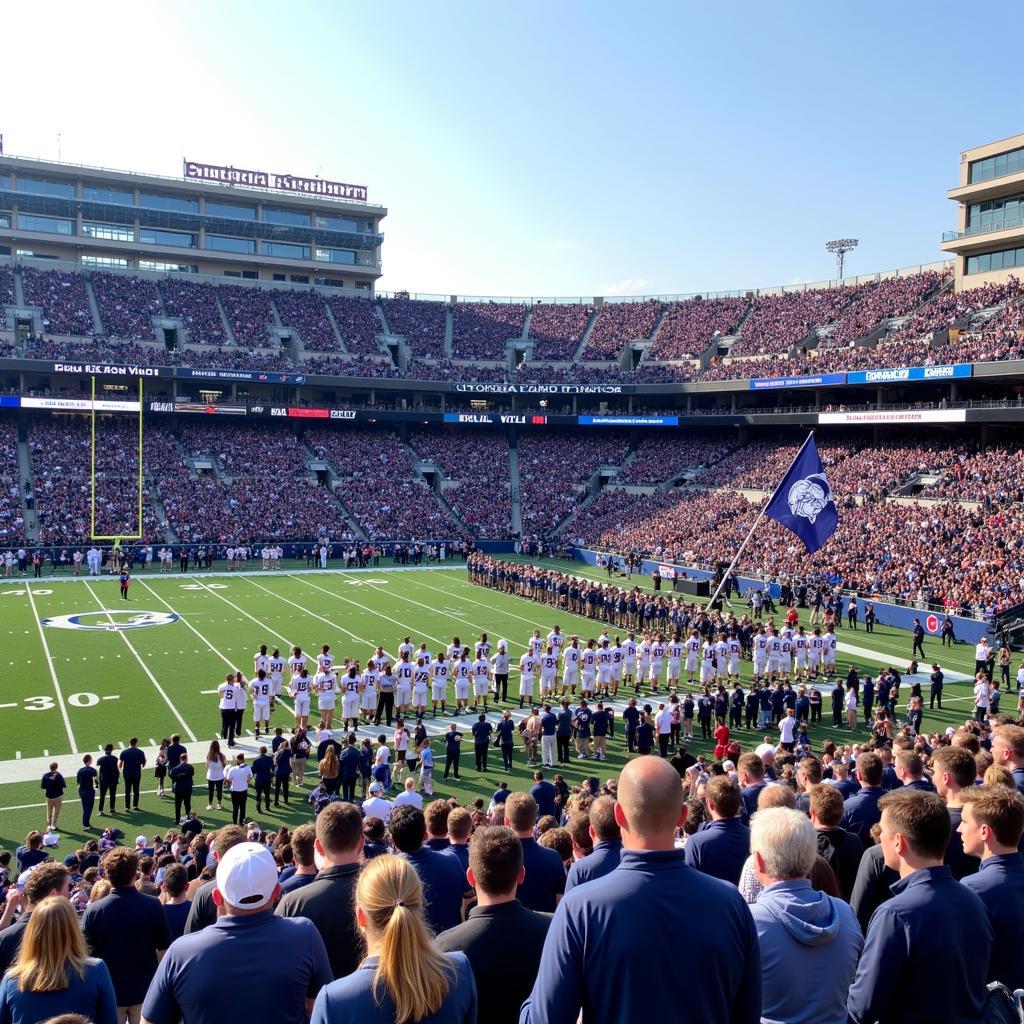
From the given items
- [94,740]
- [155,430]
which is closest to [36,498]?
[155,430]

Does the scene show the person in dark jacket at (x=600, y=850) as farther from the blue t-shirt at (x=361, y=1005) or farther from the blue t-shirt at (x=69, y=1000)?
the blue t-shirt at (x=69, y=1000)

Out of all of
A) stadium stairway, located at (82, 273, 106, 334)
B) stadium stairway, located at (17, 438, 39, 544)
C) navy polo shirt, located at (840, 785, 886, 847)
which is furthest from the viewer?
stadium stairway, located at (82, 273, 106, 334)

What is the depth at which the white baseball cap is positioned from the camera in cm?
315

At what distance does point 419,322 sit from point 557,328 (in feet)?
29.7

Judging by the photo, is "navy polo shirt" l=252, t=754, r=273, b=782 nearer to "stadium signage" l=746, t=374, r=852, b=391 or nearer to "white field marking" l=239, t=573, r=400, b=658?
"white field marking" l=239, t=573, r=400, b=658

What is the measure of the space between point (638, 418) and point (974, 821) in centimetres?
4940

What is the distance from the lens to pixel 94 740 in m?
16.4

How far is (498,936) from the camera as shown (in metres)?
3.31

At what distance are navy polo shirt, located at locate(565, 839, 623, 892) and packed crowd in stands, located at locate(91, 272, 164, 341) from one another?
2027 inches

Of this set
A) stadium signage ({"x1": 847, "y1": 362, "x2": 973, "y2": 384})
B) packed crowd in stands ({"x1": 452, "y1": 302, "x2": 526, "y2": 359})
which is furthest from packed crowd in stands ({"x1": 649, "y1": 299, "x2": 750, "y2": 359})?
stadium signage ({"x1": 847, "y1": 362, "x2": 973, "y2": 384})

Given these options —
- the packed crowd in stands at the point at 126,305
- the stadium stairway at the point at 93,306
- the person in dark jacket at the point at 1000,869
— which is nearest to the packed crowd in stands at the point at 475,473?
the packed crowd in stands at the point at 126,305

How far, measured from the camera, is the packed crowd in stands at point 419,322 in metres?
59.3

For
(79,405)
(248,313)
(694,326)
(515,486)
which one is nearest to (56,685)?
(79,405)

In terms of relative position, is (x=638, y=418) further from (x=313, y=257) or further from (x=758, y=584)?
(x=313, y=257)
